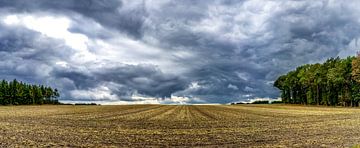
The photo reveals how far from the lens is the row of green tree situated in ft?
389

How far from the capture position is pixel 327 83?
130500mm

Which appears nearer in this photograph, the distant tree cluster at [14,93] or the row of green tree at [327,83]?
the row of green tree at [327,83]

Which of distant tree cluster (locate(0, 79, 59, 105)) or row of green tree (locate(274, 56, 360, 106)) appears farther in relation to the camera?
distant tree cluster (locate(0, 79, 59, 105))

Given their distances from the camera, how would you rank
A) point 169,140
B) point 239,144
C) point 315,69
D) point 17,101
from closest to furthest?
point 239,144 < point 169,140 < point 315,69 < point 17,101

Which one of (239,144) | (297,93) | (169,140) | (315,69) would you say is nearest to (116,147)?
(169,140)

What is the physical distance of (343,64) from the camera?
4756 inches

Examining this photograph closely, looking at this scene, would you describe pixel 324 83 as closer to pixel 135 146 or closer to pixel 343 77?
pixel 343 77

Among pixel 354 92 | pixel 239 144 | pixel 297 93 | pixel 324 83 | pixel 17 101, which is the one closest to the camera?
pixel 239 144

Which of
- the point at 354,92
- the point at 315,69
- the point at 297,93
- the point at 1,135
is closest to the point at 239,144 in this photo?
the point at 1,135

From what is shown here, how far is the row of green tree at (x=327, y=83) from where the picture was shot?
118438 millimetres

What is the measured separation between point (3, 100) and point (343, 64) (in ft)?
462

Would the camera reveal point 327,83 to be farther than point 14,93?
No

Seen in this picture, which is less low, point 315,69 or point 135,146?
point 315,69

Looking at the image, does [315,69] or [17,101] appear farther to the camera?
[17,101]
